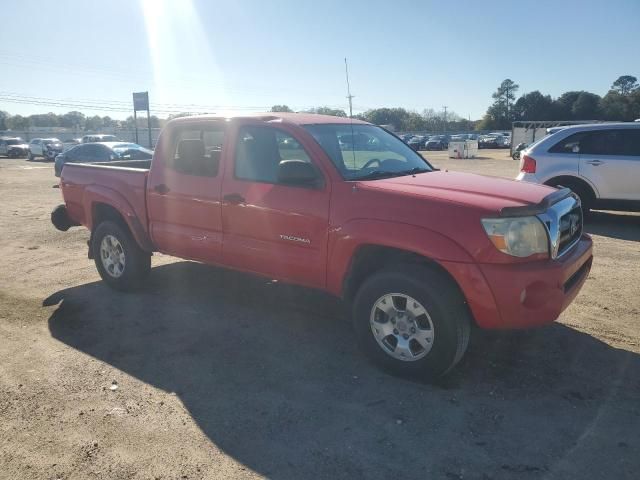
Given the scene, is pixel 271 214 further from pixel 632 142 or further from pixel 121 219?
pixel 632 142

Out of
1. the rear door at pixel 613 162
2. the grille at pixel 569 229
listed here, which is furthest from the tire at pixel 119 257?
the rear door at pixel 613 162

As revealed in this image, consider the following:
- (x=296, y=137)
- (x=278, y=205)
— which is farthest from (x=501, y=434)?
(x=296, y=137)

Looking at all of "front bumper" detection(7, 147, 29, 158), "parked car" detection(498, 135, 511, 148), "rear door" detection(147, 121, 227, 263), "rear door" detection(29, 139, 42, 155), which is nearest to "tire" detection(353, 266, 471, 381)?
"rear door" detection(147, 121, 227, 263)

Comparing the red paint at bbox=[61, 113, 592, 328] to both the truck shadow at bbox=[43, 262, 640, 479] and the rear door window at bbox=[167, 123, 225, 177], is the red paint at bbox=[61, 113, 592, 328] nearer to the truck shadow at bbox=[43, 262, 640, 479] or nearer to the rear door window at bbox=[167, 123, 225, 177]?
the rear door window at bbox=[167, 123, 225, 177]

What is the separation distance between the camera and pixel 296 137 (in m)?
4.43

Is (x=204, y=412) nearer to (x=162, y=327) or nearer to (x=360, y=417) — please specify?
(x=360, y=417)

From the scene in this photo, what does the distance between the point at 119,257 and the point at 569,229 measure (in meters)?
4.56

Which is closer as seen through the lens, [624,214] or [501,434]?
[501,434]

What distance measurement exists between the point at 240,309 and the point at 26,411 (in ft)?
7.22

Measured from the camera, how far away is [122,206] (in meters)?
5.69

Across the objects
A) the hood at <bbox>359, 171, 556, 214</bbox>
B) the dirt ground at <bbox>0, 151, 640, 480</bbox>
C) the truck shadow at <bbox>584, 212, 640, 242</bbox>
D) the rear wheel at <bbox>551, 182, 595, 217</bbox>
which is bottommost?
the dirt ground at <bbox>0, 151, 640, 480</bbox>

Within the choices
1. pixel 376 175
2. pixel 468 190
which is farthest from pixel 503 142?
pixel 468 190

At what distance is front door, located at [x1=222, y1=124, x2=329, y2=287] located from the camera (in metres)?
4.21

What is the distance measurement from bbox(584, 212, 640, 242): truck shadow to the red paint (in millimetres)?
4736
